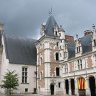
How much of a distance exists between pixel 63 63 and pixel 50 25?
27.1 feet

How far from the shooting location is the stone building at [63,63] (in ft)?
96.5

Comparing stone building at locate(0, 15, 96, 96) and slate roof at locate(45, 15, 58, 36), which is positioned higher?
slate roof at locate(45, 15, 58, 36)

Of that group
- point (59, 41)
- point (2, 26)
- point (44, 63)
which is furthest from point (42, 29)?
point (2, 26)

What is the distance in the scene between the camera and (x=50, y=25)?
40.3 m

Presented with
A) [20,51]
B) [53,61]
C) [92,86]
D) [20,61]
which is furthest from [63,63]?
[20,51]

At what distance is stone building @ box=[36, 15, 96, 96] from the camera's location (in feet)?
96.5

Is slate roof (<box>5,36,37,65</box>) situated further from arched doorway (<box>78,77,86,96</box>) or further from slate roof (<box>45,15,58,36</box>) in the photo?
arched doorway (<box>78,77,86,96</box>)

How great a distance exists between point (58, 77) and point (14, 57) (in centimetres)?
924

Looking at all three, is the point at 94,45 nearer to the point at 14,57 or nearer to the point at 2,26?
the point at 14,57

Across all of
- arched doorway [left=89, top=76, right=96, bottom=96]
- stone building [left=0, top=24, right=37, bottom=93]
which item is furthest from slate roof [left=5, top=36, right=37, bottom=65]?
arched doorway [left=89, top=76, right=96, bottom=96]

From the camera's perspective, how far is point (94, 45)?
2811 centimetres

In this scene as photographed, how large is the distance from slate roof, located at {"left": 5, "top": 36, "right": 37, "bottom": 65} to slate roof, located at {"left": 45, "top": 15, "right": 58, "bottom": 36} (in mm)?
6740

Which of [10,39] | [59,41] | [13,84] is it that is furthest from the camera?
[10,39]

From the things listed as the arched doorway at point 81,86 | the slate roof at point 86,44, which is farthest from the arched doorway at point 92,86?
the slate roof at point 86,44
